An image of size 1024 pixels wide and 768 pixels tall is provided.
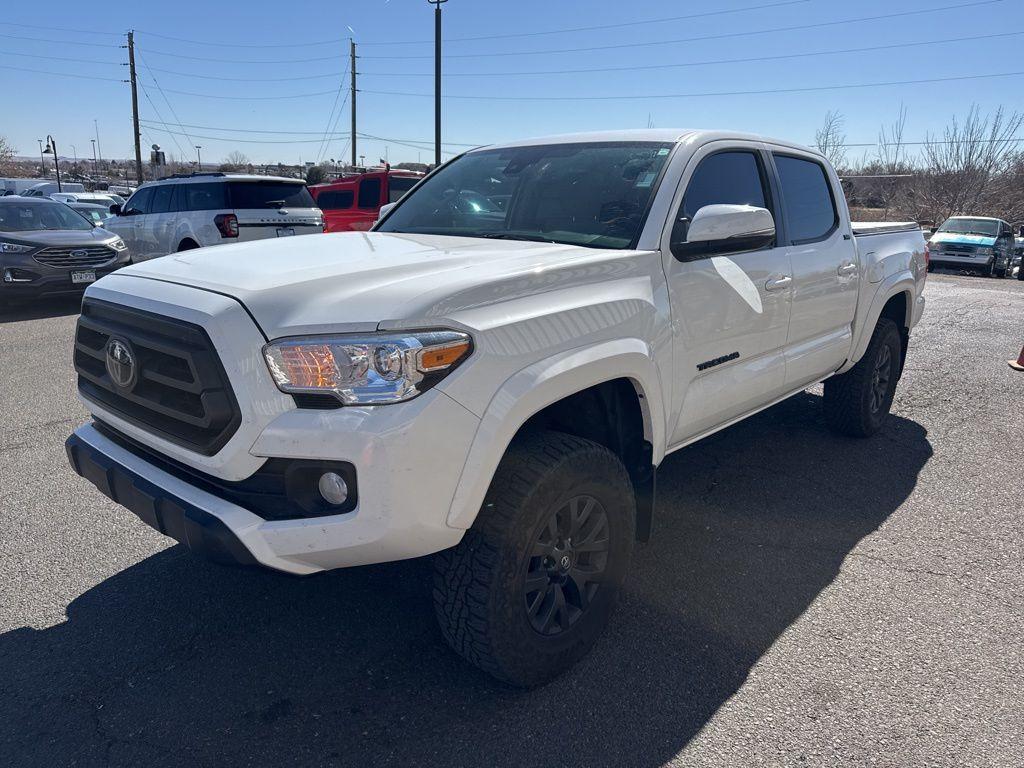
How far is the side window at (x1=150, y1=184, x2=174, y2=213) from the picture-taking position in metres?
11.9

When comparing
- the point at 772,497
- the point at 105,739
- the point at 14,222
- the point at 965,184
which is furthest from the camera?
the point at 965,184

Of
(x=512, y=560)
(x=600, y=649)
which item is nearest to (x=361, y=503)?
(x=512, y=560)

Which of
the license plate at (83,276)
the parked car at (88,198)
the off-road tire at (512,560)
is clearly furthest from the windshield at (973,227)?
the parked car at (88,198)

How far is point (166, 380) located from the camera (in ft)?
7.67

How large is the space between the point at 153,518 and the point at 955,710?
270 centimetres

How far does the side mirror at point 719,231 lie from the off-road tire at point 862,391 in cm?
216

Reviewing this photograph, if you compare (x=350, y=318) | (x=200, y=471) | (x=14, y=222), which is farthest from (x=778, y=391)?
(x=14, y=222)

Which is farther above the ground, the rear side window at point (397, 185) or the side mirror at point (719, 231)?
the rear side window at point (397, 185)

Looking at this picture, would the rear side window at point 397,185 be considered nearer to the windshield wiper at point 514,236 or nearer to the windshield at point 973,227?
the windshield wiper at point 514,236

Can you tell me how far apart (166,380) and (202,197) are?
10.0m

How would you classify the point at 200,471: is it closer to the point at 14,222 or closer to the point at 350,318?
the point at 350,318

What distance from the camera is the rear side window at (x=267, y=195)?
1112 cm

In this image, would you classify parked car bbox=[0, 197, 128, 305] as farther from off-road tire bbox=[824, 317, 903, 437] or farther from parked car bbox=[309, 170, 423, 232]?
off-road tire bbox=[824, 317, 903, 437]

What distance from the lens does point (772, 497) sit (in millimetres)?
4203
